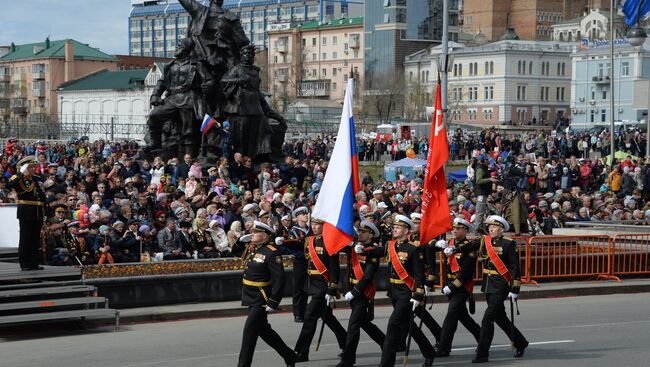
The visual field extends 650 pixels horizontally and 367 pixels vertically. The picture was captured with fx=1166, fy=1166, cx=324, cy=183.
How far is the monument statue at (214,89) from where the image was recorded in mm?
30188

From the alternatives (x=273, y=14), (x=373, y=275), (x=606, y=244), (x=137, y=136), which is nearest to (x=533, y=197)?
(x=606, y=244)

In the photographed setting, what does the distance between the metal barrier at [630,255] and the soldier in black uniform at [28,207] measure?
1096cm

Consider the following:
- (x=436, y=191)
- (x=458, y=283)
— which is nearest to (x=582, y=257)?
(x=436, y=191)

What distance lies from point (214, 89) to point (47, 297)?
590 inches

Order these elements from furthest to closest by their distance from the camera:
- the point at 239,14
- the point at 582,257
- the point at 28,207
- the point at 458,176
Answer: the point at 239,14, the point at 458,176, the point at 582,257, the point at 28,207

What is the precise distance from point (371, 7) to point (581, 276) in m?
114

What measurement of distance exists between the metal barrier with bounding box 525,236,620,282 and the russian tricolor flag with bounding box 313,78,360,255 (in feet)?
24.4

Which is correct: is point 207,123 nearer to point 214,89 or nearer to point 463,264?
point 214,89

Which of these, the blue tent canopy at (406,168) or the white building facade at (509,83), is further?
the white building facade at (509,83)

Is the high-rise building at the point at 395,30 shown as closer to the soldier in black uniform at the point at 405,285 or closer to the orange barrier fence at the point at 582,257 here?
the orange barrier fence at the point at 582,257

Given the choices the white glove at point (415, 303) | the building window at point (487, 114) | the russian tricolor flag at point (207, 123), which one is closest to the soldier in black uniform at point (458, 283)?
the white glove at point (415, 303)

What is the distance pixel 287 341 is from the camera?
15.2 metres

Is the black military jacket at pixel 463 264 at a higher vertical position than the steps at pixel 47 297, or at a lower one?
higher

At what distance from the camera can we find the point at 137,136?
232ft
